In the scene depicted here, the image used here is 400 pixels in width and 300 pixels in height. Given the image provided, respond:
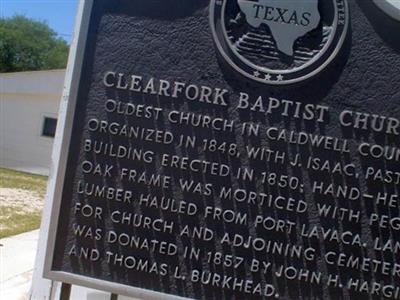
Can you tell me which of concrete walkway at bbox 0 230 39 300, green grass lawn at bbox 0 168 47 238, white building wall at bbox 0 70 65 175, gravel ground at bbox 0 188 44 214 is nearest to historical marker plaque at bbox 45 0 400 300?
concrete walkway at bbox 0 230 39 300

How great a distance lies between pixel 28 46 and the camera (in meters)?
45.1

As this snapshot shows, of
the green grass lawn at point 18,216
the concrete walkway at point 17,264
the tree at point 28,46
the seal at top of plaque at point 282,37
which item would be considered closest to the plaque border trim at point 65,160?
the seal at top of plaque at point 282,37

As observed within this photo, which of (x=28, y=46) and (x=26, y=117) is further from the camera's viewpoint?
(x=28, y=46)

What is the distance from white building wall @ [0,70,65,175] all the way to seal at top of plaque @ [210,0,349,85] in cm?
1824

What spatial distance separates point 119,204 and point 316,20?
4.73 feet

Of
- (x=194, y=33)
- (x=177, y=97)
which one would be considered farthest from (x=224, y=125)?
(x=194, y=33)

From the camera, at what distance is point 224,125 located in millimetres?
2951

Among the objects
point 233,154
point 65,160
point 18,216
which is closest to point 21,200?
point 18,216

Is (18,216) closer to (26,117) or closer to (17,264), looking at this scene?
(17,264)

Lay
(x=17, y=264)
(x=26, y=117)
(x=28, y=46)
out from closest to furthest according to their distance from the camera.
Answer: (x=17, y=264) < (x=26, y=117) < (x=28, y=46)

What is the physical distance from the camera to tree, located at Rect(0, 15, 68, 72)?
144ft

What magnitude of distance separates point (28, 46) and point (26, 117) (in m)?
25.9

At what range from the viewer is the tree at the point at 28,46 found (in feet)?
144

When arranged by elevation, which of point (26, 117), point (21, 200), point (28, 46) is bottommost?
point (21, 200)
